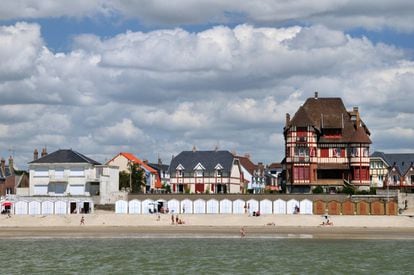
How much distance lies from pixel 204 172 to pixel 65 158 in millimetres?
22770

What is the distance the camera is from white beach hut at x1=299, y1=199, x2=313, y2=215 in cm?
8269

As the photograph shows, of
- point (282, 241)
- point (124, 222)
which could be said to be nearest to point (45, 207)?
point (124, 222)

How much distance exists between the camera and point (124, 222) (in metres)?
76.2

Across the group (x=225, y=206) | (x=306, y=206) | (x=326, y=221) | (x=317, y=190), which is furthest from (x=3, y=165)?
(x=326, y=221)

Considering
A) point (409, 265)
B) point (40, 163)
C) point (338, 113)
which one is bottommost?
point (409, 265)

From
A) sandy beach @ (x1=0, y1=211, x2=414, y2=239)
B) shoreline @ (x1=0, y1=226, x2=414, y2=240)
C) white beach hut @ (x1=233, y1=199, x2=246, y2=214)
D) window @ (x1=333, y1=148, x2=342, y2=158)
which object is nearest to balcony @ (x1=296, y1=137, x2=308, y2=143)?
window @ (x1=333, y1=148, x2=342, y2=158)

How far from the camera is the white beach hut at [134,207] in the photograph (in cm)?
8544

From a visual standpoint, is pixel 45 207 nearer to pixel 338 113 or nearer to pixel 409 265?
pixel 338 113

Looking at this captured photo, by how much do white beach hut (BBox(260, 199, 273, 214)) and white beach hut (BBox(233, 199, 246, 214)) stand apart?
6.50 ft

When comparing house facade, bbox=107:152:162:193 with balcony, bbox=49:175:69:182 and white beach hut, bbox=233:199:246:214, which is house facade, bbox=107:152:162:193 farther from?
white beach hut, bbox=233:199:246:214

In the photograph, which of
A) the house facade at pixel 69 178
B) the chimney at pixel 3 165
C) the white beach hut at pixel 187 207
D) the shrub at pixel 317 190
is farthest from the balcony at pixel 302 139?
the chimney at pixel 3 165

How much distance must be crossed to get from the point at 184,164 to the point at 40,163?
23.6 metres

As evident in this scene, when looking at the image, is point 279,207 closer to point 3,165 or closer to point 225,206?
point 225,206

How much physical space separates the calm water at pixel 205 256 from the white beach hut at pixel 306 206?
2118 cm
